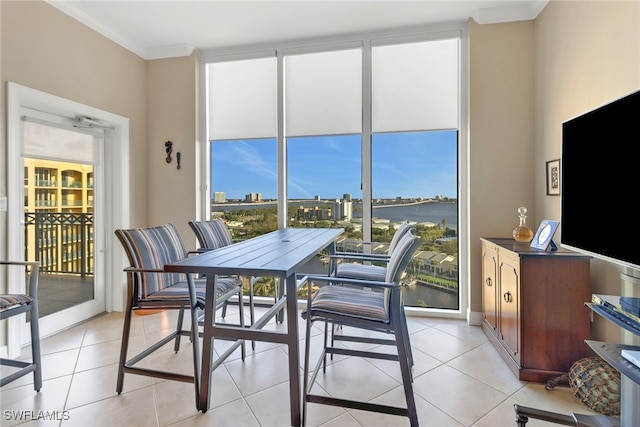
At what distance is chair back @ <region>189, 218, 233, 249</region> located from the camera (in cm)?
268

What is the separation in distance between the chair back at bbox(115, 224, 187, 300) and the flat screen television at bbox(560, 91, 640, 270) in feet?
7.93

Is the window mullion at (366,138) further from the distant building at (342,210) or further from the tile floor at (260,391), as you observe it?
the tile floor at (260,391)

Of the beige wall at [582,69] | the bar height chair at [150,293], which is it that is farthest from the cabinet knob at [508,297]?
the bar height chair at [150,293]

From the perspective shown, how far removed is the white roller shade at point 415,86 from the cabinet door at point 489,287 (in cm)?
136

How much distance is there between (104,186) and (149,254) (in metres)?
2.05

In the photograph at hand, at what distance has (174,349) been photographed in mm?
2629

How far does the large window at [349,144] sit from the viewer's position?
11.1ft

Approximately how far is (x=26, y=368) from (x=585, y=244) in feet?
10.8

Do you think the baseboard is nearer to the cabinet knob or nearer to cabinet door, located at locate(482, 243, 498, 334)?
cabinet door, located at locate(482, 243, 498, 334)

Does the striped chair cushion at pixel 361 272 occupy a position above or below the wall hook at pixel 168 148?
below

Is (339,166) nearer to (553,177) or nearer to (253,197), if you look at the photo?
(253,197)

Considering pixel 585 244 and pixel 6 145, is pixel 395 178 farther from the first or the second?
pixel 6 145

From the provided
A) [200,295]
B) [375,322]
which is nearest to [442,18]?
[375,322]

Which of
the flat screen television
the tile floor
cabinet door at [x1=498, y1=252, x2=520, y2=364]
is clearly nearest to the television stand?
the flat screen television
